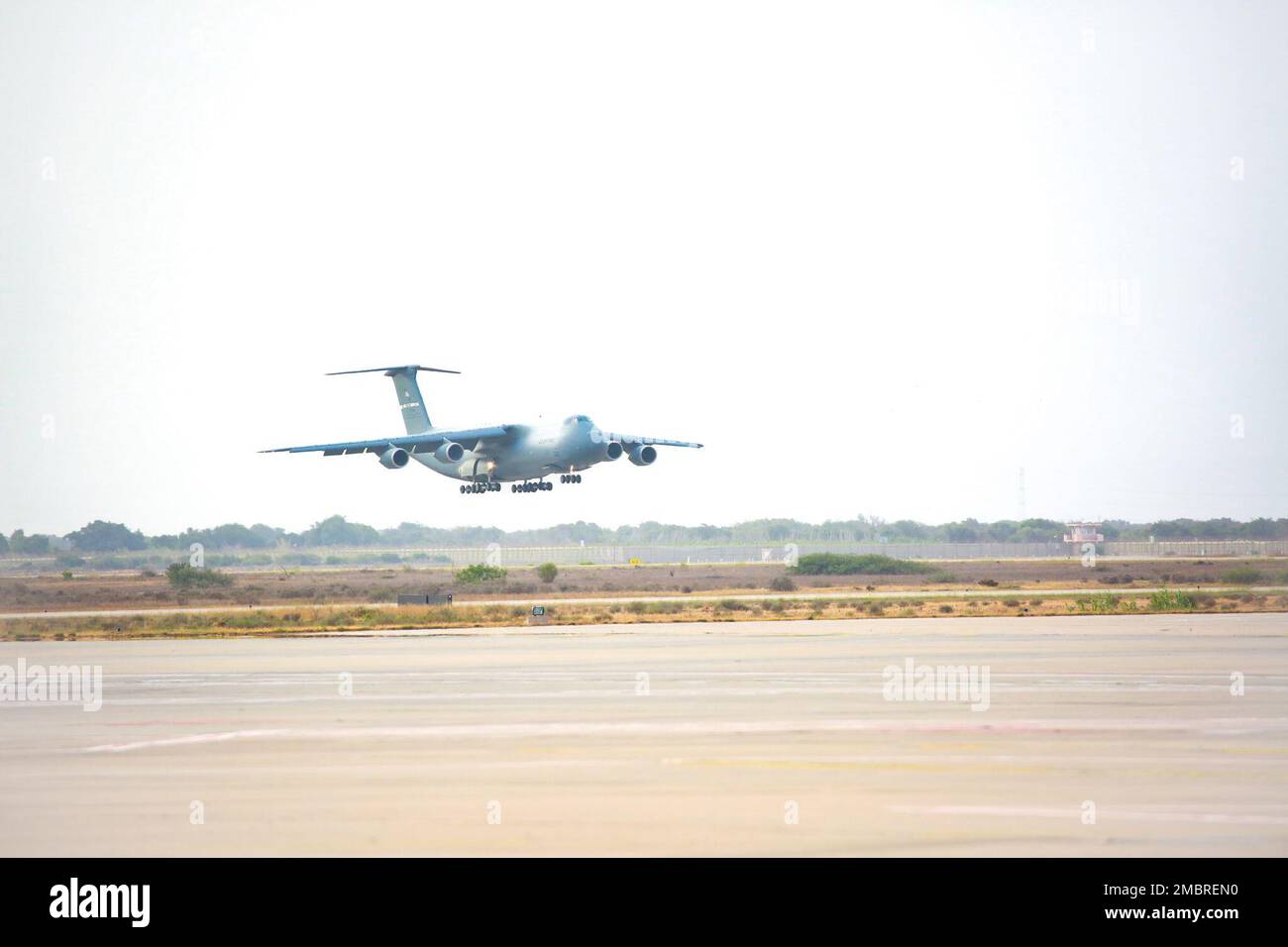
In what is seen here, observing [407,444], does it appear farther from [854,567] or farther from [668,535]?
[668,535]

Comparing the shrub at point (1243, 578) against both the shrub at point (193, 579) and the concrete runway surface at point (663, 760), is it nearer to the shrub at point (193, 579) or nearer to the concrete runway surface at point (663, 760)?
the concrete runway surface at point (663, 760)

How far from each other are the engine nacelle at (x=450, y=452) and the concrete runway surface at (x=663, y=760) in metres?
39.1

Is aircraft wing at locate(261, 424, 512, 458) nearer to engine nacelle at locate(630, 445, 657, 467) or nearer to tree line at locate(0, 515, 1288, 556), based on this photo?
engine nacelle at locate(630, 445, 657, 467)

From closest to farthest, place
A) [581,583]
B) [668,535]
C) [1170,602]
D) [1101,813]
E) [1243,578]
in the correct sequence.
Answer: [1101,813] → [1170,602] → [1243,578] → [581,583] → [668,535]

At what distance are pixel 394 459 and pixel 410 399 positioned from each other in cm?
1274

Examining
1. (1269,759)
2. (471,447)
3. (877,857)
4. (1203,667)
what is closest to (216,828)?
(877,857)

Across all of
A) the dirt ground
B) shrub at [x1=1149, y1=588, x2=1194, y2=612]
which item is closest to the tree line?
the dirt ground

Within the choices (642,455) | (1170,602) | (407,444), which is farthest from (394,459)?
(1170,602)

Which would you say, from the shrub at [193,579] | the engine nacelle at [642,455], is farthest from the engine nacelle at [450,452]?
the shrub at [193,579]

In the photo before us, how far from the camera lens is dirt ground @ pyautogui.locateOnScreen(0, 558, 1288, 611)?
69.7m

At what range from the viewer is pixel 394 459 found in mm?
68312

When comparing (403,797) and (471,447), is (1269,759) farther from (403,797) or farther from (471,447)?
(471,447)

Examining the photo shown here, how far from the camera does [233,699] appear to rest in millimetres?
22719

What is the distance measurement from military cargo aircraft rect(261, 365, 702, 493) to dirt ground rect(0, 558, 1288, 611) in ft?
19.6
